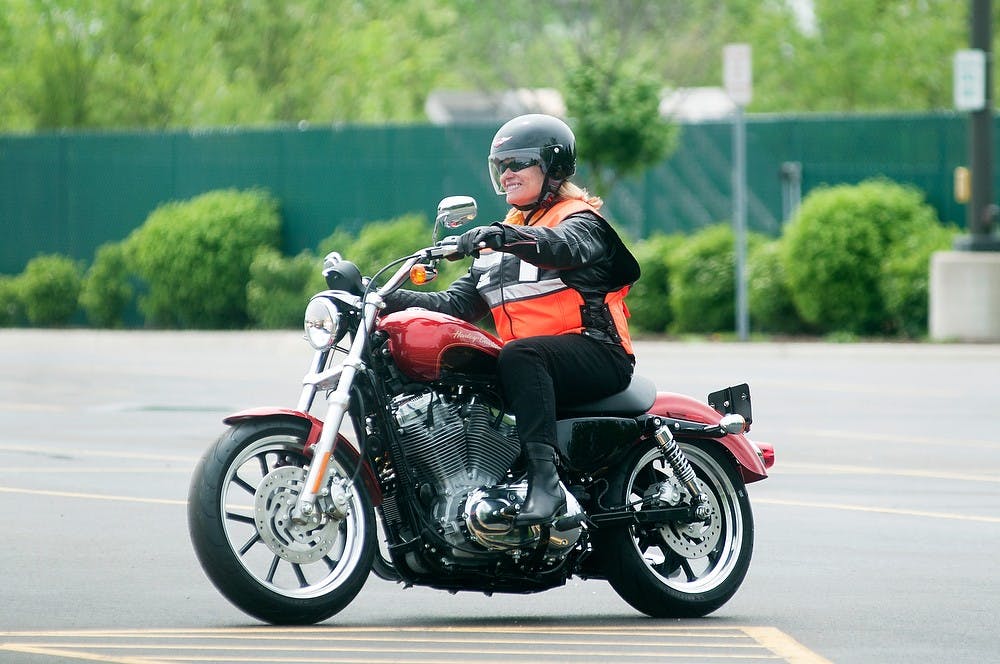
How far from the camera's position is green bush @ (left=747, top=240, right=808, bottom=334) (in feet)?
70.7

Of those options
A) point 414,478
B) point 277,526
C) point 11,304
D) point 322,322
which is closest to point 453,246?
point 322,322

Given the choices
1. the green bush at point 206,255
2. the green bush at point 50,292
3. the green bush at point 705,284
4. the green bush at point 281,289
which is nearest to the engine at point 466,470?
the green bush at point 705,284

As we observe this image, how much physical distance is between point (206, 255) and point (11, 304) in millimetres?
3457

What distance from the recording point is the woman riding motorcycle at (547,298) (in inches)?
259

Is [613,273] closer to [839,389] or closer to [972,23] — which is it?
[839,389]

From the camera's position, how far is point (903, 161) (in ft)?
72.8

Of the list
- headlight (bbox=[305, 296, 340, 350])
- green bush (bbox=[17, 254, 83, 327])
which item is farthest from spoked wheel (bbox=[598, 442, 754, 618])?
green bush (bbox=[17, 254, 83, 327])

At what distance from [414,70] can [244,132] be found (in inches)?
949

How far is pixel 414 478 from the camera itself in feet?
21.8

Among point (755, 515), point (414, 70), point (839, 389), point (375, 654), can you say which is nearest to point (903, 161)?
point (839, 389)

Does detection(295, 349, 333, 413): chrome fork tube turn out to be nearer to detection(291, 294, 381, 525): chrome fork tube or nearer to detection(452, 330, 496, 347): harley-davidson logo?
detection(291, 294, 381, 525): chrome fork tube

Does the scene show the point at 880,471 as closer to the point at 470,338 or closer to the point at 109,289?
the point at 470,338

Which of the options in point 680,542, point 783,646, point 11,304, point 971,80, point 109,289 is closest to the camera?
point 783,646

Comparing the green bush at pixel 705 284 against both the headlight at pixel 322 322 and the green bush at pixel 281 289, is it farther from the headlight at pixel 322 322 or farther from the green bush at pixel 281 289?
the headlight at pixel 322 322
